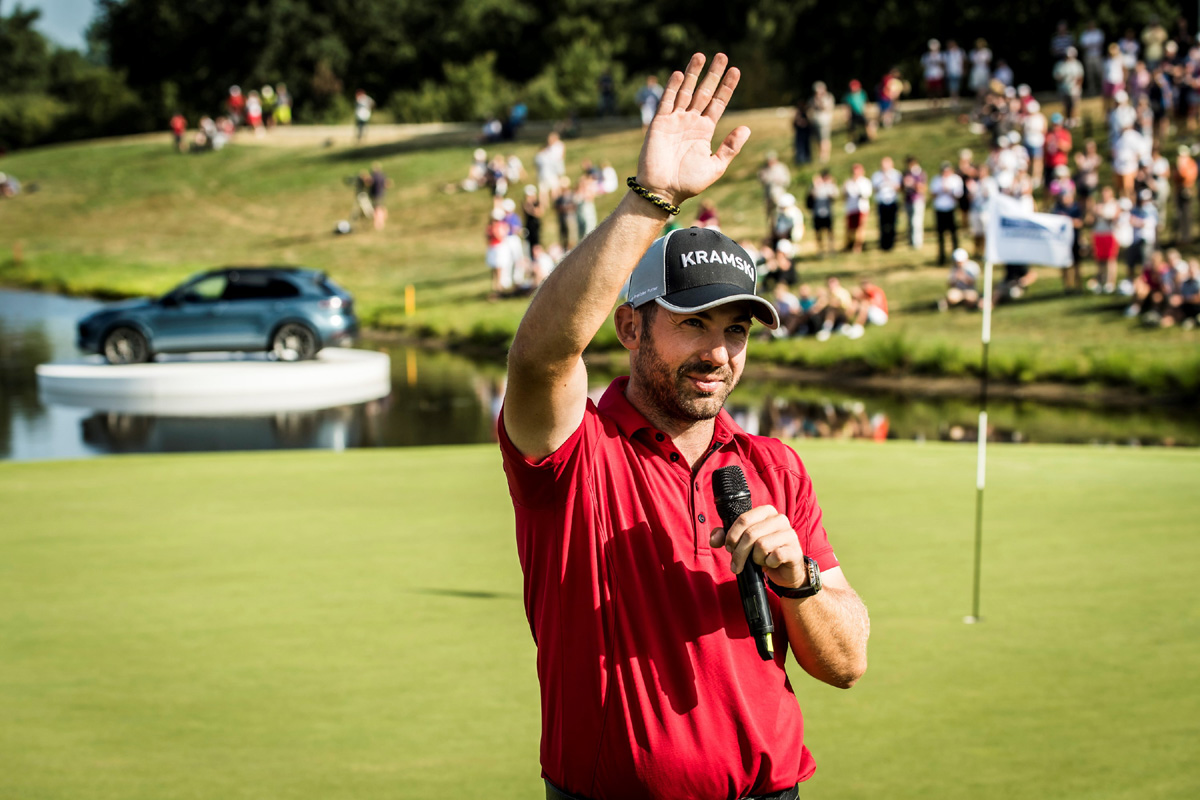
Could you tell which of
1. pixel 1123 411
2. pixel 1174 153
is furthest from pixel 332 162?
pixel 1123 411

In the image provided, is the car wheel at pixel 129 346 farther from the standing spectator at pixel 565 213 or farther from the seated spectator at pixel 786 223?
the seated spectator at pixel 786 223

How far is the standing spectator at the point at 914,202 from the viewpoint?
3033 centimetres

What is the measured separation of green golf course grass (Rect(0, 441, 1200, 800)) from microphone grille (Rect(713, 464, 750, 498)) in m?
2.93

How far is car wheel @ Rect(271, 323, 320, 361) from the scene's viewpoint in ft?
76.7

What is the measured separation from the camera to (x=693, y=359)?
2.80 m

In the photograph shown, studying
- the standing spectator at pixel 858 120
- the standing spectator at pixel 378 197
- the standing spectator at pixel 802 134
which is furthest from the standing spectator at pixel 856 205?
the standing spectator at pixel 378 197

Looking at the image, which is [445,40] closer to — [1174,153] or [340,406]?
[1174,153]

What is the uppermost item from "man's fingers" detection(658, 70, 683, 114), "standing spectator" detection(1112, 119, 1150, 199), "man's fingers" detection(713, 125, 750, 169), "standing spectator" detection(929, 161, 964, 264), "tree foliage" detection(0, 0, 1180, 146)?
"tree foliage" detection(0, 0, 1180, 146)

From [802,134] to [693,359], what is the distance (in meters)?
36.2

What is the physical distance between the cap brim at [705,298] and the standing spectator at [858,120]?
3762 centimetres

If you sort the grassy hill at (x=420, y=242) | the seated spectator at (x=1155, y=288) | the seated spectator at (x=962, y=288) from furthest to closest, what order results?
1. the seated spectator at (x=962, y=288)
2. the grassy hill at (x=420, y=242)
3. the seated spectator at (x=1155, y=288)

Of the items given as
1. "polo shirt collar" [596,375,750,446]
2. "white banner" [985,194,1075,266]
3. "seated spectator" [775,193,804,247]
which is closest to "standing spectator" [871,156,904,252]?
"seated spectator" [775,193,804,247]

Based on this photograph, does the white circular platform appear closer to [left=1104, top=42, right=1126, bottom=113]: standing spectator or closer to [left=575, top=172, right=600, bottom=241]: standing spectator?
[left=575, top=172, right=600, bottom=241]: standing spectator

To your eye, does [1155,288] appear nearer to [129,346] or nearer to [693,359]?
[129,346]
